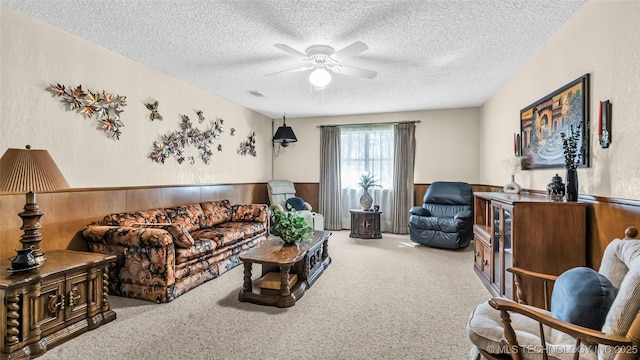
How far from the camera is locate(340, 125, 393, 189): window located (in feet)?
19.8

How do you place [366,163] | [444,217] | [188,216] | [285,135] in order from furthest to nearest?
[366,163] → [285,135] → [444,217] → [188,216]

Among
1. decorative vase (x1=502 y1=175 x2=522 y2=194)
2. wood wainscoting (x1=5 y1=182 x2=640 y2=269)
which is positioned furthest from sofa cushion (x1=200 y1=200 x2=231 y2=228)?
decorative vase (x1=502 y1=175 x2=522 y2=194)

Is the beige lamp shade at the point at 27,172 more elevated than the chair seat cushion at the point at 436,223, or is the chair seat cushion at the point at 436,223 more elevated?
the beige lamp shade at the point at 27,172

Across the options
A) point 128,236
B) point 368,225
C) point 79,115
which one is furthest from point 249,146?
point 128,236

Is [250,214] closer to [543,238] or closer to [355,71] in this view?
[355,71]

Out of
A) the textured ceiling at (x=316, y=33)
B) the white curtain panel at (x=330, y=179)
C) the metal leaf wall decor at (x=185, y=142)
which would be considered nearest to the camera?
the textured ceiling at (x=316, y=33)

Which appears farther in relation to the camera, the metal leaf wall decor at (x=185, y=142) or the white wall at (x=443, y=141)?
the white wall at (x=443, y=141)

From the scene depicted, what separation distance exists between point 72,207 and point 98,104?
1088mm

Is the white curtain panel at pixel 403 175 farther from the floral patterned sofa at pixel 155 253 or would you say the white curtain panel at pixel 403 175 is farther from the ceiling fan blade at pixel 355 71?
the floral patterned sofa at pixel 155 253

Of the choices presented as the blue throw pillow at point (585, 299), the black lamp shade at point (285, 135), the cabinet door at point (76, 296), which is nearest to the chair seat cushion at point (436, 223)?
the black lamp shade at point (285, 135)

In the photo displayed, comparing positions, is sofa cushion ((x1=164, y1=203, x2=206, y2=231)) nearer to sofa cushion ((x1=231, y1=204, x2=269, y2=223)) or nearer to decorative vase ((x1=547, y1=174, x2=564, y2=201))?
sofa cushion ((x1=231, y1=204, x2=269, y2=223))

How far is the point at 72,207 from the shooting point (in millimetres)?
2799

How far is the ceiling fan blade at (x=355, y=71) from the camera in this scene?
318 centimetres

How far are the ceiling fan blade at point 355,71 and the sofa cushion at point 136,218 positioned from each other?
276cm
